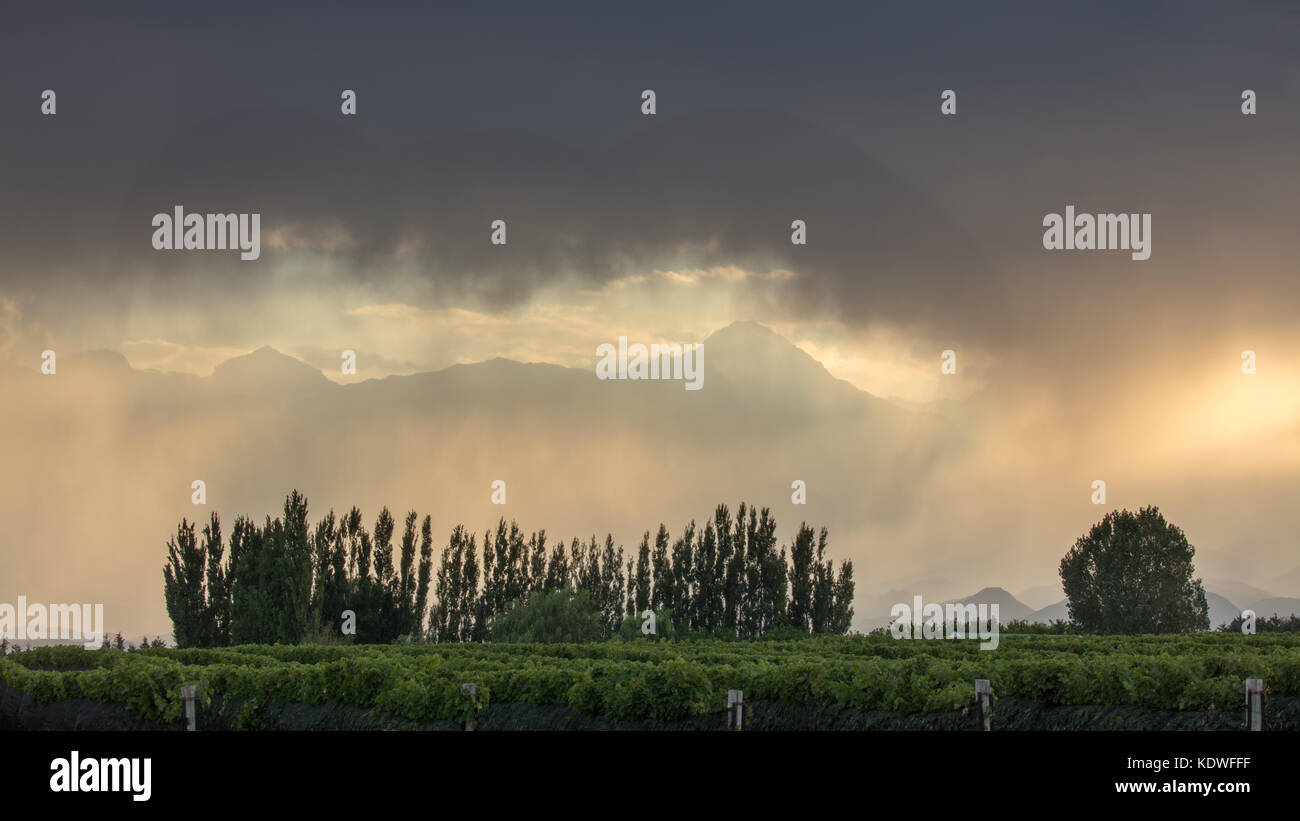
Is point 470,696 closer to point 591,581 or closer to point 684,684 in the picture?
point 684,684

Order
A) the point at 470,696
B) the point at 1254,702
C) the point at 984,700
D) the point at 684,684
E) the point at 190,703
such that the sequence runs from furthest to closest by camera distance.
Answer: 1. the point at 190,703
2. the point at 470,696
3. the point at 684,684
4. the point at 984,700
5. the point at 1254,702

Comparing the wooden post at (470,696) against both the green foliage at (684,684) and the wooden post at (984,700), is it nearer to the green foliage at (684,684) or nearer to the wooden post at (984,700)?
the green foliage at (684,684)

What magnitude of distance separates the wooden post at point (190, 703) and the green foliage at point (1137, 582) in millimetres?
69576

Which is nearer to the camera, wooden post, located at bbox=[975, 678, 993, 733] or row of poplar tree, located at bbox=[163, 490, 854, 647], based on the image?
wooden post, located at bbox=[975, 678, 993, 733]

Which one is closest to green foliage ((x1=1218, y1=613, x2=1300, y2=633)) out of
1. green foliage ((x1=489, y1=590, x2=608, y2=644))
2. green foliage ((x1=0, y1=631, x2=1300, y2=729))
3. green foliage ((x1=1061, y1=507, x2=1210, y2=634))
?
green foliage ((x1=1061, y1=507, x2=1210, y2=634))

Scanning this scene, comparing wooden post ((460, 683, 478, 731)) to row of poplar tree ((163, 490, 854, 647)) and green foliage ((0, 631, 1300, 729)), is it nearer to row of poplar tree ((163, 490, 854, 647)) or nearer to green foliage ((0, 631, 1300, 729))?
green foliage ((0, 631, 1300, 729))

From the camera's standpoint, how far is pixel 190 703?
949 inches

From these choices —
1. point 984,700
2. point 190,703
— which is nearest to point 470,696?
point 190,703

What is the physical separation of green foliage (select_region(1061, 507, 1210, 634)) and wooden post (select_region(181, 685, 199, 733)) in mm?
69576

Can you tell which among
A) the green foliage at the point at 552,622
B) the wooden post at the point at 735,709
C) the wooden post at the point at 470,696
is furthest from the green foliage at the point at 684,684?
the green foliage at the point at 552,622

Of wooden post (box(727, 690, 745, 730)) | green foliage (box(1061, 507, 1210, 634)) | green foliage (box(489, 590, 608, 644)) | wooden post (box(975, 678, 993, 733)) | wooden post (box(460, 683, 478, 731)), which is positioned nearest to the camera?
wooden post (box(975, 678, 993, 733))

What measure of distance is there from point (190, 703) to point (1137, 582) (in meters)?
72.0

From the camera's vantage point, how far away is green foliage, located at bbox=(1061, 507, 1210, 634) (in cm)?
7931
